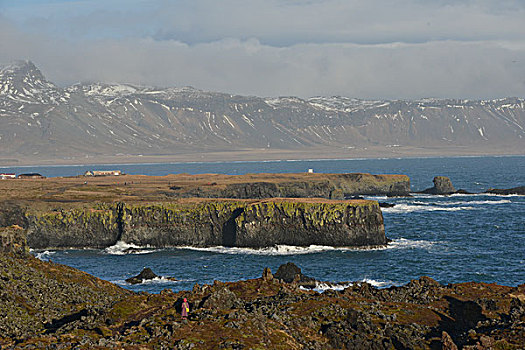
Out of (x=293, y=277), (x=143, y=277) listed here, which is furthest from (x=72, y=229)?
(x=293, y=277)

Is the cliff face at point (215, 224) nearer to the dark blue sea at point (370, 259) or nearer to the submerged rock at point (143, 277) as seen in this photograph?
the dark blue sea at point (370, 259)

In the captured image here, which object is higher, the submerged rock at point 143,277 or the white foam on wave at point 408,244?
the submerged rock at point 143,277

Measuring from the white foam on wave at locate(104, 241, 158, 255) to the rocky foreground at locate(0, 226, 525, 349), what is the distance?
51.7 m

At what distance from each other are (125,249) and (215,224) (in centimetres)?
1620

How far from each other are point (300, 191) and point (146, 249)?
7777 centimetres

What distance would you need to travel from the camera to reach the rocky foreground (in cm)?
3566

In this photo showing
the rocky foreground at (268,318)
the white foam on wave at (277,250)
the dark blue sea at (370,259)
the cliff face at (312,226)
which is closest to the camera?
the rocky foreground at (268,318)

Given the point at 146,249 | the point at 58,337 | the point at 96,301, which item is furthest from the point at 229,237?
the point at 58,337

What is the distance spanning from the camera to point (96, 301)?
58.3 meters

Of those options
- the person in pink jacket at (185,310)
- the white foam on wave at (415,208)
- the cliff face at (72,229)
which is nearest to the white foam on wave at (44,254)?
the cliff face at (72,229)

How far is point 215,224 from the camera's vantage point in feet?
382

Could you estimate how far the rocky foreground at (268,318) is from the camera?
35656 millimetres

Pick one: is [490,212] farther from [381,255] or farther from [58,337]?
[58,337]

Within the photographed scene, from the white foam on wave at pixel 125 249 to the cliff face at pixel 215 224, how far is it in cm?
116
